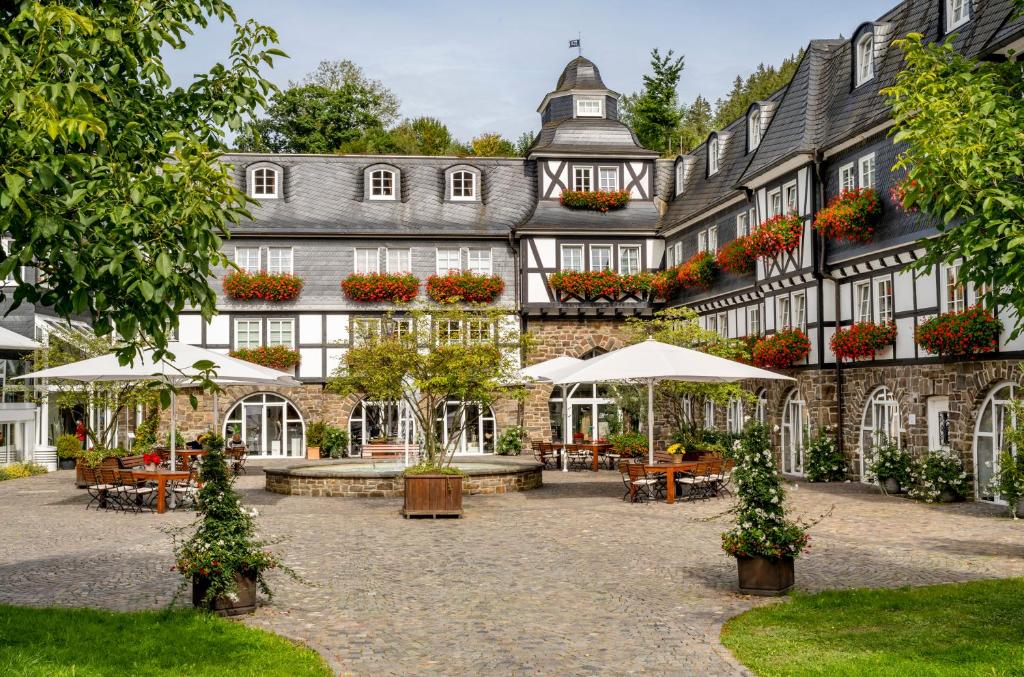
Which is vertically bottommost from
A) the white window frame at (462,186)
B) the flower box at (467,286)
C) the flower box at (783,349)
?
the flower box at (783,349)

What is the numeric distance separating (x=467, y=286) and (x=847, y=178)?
1285cm

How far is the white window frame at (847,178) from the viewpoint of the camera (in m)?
20.3

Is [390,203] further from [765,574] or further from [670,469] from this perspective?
[765,574]

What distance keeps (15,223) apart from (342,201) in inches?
1083

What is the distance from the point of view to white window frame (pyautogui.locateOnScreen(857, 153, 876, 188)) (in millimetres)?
19547

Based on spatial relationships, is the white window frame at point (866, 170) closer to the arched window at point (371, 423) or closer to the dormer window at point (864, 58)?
the dormer window at point (864, 58)

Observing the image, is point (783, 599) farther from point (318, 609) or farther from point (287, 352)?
point (287, 352)

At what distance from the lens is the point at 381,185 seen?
32250 millimetres

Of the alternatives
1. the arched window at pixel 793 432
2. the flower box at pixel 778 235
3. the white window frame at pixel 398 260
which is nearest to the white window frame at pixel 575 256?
the white window frame at pixel 398 260

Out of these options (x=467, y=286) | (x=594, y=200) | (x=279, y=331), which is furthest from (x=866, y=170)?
(x=279, y=331)

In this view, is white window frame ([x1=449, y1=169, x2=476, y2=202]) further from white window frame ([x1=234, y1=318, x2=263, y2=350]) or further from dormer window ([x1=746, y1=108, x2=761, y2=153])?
dormer window ([x1=746, y1=108, x2=761, y2=153])

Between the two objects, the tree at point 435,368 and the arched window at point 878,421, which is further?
the arched window at point 878,421

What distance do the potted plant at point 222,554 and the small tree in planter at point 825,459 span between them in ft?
48.6

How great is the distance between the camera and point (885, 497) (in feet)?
58.0
